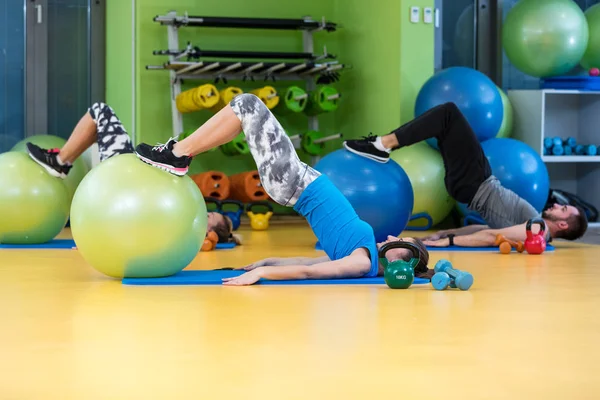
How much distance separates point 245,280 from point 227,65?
4.41 meters

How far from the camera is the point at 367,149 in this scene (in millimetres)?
5789

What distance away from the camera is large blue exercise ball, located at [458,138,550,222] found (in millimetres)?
6770

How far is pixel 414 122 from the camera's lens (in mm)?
5852

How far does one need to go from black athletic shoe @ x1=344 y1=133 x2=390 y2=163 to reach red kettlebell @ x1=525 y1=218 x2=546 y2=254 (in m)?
0.98

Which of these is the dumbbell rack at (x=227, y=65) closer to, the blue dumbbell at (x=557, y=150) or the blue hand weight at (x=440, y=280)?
the blue dumbbell at (x=557, y=150)

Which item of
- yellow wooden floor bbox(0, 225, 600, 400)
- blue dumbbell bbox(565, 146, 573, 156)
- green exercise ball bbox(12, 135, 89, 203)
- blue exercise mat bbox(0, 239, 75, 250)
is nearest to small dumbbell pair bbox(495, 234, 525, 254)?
yellow wooden floor bbox(0, 225, 600, 400)

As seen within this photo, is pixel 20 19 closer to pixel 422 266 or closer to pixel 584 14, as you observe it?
pixel 584 14

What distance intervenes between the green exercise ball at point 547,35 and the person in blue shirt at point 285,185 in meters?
3.91

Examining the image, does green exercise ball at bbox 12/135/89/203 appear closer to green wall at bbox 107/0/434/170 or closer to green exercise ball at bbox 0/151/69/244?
green exercise ball at bbox 0/151/69/244

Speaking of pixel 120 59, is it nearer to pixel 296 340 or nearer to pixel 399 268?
pixel 399 268

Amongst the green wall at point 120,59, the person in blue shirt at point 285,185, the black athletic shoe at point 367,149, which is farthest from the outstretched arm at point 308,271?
the green wall at point 120,59

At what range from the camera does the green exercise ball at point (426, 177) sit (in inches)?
284

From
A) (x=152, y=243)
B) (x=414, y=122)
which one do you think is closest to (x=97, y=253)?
(x=152, y=243)

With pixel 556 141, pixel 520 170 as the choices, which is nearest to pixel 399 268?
pixel 520 170
